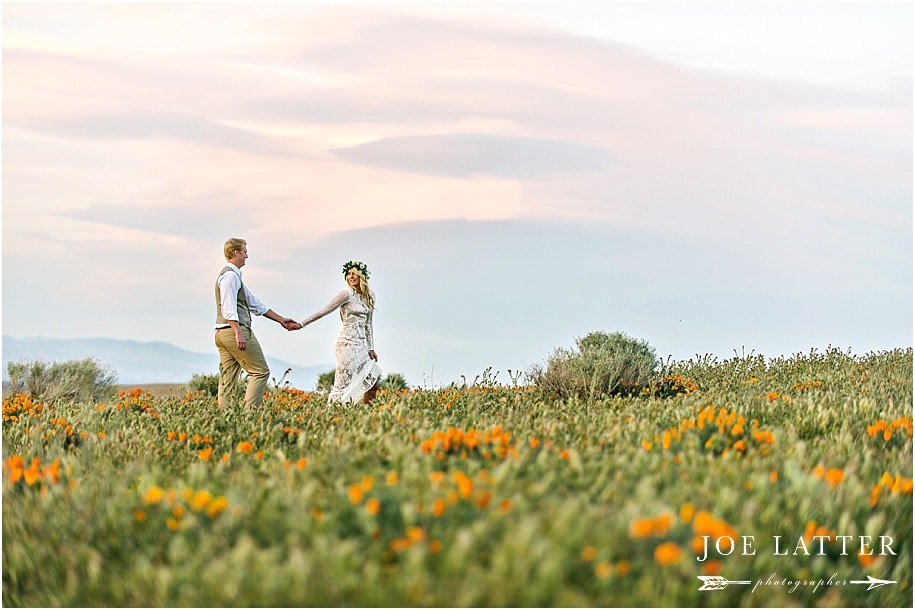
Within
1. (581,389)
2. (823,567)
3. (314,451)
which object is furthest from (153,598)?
(581,389)

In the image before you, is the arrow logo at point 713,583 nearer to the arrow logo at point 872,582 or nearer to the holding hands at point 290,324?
the arrow logo at point 872,582

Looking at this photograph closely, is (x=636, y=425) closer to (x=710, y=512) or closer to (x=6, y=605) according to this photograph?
(x=710, y=512)

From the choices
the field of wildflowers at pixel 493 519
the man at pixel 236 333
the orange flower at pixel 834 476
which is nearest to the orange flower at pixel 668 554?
the field of wildflowers at pixel 493 519

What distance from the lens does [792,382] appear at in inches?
427

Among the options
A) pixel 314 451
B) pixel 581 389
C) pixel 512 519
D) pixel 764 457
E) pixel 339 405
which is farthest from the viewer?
pixel 581 389

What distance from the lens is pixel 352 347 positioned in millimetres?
12141

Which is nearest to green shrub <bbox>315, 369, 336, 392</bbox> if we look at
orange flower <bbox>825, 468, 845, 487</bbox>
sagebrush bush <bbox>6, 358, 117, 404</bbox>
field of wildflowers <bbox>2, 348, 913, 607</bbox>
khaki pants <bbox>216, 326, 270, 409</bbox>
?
sagebrush bush <bbox>6, 358, 117, 404</bbox>

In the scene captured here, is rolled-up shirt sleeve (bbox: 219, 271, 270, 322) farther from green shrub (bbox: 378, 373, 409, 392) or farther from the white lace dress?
green shrub (bbox: 378, 373, 409, 392)

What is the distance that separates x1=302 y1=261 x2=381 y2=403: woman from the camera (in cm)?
1202

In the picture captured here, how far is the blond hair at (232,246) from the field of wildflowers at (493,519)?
4.75 m

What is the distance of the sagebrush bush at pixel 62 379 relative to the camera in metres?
15.1

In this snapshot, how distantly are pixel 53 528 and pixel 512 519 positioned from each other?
8.35ft

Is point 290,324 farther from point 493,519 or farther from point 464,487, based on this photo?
point 493,519

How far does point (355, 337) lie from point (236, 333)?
1.69 meters
